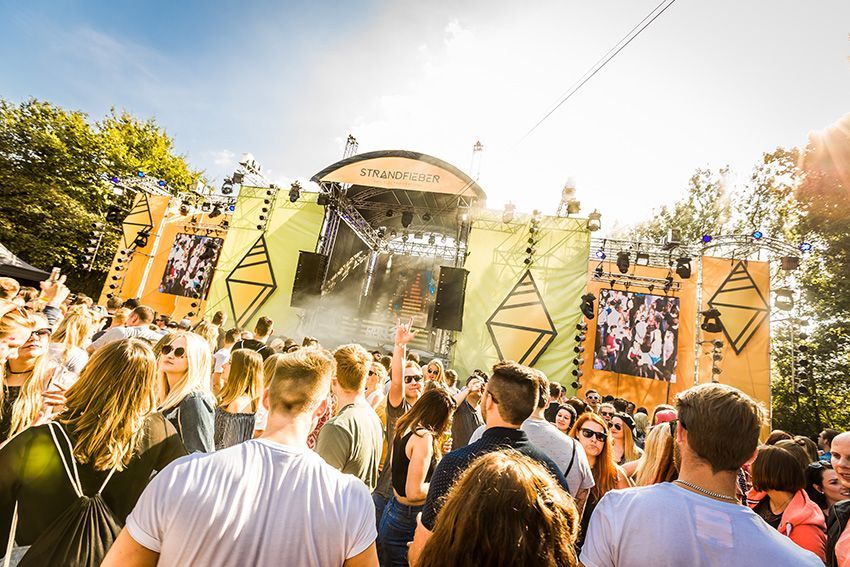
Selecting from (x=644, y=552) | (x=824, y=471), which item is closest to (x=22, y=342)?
(x=644, y=552)

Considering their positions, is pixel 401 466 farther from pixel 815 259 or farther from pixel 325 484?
pixel 815 259

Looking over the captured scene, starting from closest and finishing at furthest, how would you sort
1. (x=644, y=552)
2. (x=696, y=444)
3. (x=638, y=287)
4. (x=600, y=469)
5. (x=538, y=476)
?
(x=538, y=476), (x=644, y=552), (x=696, y=444), (x=600, y=469), (x=638, y=287)

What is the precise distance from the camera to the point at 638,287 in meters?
12.9

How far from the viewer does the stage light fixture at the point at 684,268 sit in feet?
38.4

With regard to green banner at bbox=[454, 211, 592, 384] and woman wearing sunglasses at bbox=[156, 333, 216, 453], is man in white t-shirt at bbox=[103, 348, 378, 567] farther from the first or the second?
green banner at bbox=[454, 211, 592, 384]

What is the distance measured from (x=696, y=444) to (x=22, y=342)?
3.47 metres

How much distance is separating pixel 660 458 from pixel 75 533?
292 centimetres

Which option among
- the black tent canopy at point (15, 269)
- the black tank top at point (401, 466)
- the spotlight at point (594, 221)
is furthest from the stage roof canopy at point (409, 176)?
the black tent canopy at point (15, 269)

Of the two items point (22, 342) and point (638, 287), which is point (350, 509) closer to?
point (22, 342)

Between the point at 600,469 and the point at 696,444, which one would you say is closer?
the point at 696,444

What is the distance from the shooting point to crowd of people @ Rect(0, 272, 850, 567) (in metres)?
0.95

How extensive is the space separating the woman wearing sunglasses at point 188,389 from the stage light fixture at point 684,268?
13.3 m

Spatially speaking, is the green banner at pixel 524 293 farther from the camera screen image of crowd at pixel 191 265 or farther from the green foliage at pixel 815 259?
the camera screen image of crowd at pixel 191 265

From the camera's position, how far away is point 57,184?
63.3 feet
